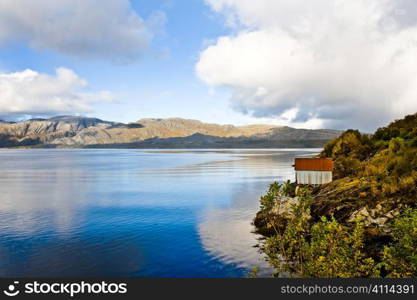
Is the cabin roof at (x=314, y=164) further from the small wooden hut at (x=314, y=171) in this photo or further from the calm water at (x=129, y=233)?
the calm water at (x=129, y=233)

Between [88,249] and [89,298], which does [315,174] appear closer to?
[88,249]

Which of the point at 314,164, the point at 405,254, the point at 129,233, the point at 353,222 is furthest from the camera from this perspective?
the point at 314,164

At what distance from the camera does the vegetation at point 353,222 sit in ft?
55.4

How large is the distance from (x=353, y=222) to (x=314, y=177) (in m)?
14.2

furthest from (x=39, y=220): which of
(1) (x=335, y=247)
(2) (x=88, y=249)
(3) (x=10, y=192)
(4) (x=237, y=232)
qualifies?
(1) (x=335, y=247)

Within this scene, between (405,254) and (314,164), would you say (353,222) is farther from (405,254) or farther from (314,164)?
(314,164)

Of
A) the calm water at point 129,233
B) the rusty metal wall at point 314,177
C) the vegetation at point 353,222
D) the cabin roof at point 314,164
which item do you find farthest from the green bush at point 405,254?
the rusty metal wall at point 314,177

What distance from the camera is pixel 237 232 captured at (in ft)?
119

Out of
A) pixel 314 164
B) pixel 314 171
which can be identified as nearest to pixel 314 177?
pixel 314 171

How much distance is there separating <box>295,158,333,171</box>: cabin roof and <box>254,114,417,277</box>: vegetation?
2601mm

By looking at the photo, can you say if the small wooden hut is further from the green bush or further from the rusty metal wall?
the green bush

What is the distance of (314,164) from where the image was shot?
148 ft

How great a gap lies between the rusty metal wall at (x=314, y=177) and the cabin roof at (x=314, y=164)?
55 centimetres

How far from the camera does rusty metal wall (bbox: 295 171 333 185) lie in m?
44.1
